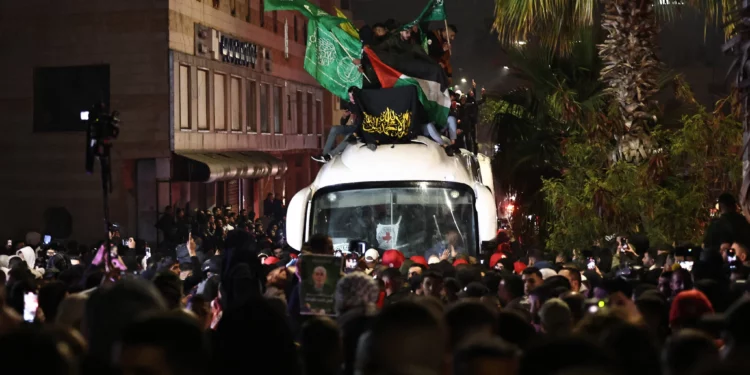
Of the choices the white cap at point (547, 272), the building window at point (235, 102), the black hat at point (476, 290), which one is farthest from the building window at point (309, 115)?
the black hat at point (476, 290)

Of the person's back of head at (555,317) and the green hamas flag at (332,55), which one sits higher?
the green hamas flag at (332,55)

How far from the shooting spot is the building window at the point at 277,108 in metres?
50.8

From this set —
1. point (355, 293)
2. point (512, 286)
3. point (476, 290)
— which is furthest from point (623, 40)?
point (355, 293)

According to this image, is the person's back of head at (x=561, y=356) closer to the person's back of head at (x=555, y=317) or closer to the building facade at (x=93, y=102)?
the person's back of head at (x=555, y=317)

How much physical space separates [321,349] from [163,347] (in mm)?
1615

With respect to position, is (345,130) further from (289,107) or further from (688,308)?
(289,107)

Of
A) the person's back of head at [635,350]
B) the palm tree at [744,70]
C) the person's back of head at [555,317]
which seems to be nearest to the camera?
the person's back of head at [635,350]

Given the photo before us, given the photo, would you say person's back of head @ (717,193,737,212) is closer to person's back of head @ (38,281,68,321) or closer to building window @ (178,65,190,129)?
person's back of head @ (38,281,68,321)

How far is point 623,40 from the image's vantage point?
1988cm

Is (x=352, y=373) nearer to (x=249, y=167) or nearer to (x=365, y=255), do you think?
(x=365, y=255)

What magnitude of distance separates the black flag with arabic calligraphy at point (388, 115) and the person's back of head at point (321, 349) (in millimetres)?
12597

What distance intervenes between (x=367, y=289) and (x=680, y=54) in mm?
34942

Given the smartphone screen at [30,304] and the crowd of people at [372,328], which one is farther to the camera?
the smartphone screen at [30,304]

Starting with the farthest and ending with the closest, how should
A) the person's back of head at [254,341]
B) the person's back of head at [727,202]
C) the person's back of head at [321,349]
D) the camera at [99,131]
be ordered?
the person's back of head at [727,202] → the camera at [99,131] → the person's back of head at [321,349] → the person's back of head at [254,341]
